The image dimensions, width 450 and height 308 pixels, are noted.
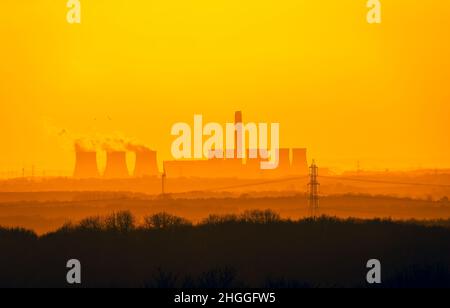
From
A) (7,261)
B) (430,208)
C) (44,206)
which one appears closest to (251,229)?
(7,261)

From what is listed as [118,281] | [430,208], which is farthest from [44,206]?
[118,281]

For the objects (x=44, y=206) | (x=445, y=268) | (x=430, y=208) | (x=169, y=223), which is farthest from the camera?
(x=44, y=206)

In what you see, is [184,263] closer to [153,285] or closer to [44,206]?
[153,285]

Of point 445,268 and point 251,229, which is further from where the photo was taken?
point 251,229
